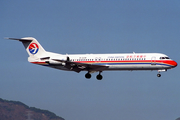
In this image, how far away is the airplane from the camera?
2408 inches

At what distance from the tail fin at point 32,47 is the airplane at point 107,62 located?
2.30 m

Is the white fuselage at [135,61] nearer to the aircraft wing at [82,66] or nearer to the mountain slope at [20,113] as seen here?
the aircraft wing at [82,66]

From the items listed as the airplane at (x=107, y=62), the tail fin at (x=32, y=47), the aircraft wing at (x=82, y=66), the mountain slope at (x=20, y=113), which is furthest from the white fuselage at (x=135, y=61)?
the mountain slope at (x=20, y=113)

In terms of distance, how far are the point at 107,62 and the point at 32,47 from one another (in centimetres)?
1598

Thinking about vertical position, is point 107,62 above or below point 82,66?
above

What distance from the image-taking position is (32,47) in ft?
230

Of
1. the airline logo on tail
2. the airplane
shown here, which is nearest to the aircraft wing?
the airplane

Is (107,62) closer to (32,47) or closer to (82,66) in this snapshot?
(82,66)

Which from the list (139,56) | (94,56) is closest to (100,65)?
(94,56)

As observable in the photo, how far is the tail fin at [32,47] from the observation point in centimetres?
6981

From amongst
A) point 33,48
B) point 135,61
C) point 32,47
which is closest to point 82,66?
point 135,61

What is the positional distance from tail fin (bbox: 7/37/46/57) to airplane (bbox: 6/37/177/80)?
230 cm

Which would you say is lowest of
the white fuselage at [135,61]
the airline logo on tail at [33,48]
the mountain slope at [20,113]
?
the mountain slope at [20,113]

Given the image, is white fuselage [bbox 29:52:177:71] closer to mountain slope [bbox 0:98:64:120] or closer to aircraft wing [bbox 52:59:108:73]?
aircraft wing [bbox 52:59:108:73]
